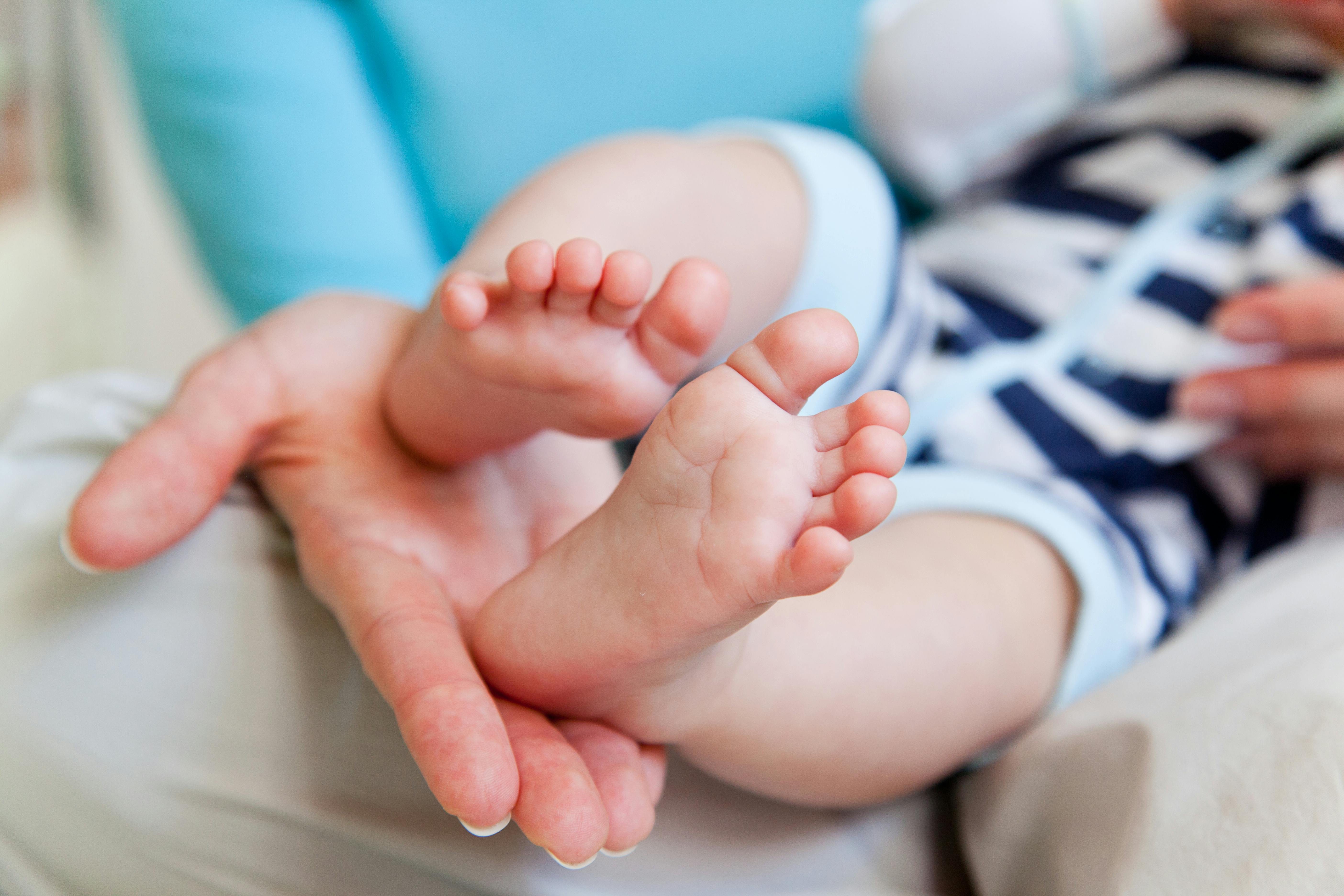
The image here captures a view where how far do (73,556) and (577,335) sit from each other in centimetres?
22

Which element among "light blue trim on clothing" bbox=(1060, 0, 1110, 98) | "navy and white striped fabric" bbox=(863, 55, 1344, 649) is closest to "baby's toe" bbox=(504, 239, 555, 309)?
"navy and white striped fabric" bbox=(863, 55, 1344, 649)

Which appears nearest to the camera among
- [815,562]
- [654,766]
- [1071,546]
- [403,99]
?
[815,562]

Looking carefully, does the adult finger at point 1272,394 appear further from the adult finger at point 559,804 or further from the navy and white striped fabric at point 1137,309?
the adult finger at point 559,804

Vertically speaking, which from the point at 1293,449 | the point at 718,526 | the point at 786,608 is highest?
the point at 718,526

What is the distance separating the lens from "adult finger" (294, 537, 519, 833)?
296 mm

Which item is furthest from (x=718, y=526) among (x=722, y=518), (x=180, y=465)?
(x=180, y=465)

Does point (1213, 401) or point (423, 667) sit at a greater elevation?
point (423, 667)

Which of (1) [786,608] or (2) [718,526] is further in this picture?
(1) [786,608]

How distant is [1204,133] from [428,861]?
2.35 ft

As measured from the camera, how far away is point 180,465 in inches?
15.7

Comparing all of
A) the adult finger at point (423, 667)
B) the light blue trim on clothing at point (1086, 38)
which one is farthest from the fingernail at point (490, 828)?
the light blue trim on clothing at point (1086, 38)

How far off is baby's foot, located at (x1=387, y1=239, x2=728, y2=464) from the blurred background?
98cm

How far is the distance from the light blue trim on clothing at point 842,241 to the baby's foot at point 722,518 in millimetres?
227

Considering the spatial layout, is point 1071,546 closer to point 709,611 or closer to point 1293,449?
point 1293,449
